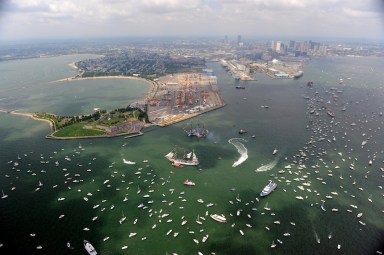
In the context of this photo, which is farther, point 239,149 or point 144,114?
point 144,114

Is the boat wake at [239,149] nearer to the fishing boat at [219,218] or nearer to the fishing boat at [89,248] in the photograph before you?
the fishing boat at [219,218]

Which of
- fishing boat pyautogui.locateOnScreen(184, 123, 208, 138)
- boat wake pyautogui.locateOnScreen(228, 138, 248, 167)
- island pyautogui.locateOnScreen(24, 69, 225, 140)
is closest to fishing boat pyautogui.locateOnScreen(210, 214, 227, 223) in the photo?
boat wake pyautogui.locateOnScreen(228, 138, 248, 167)

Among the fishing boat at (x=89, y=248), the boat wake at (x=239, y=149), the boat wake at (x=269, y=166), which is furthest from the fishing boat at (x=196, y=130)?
the fishing boat at (x=89, y=248)

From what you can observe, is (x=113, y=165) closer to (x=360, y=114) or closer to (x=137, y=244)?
(x=137, y=244)

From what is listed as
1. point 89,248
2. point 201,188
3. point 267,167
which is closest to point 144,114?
point 201,188

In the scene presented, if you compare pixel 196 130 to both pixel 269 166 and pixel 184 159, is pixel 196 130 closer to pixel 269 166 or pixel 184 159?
pixel 184 159

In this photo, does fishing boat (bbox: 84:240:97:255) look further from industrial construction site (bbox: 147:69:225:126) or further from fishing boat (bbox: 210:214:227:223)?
industrial construction site (bbox: 147:69:225:126)

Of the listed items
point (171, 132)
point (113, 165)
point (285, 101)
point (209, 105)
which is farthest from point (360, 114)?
point (113, 165)
